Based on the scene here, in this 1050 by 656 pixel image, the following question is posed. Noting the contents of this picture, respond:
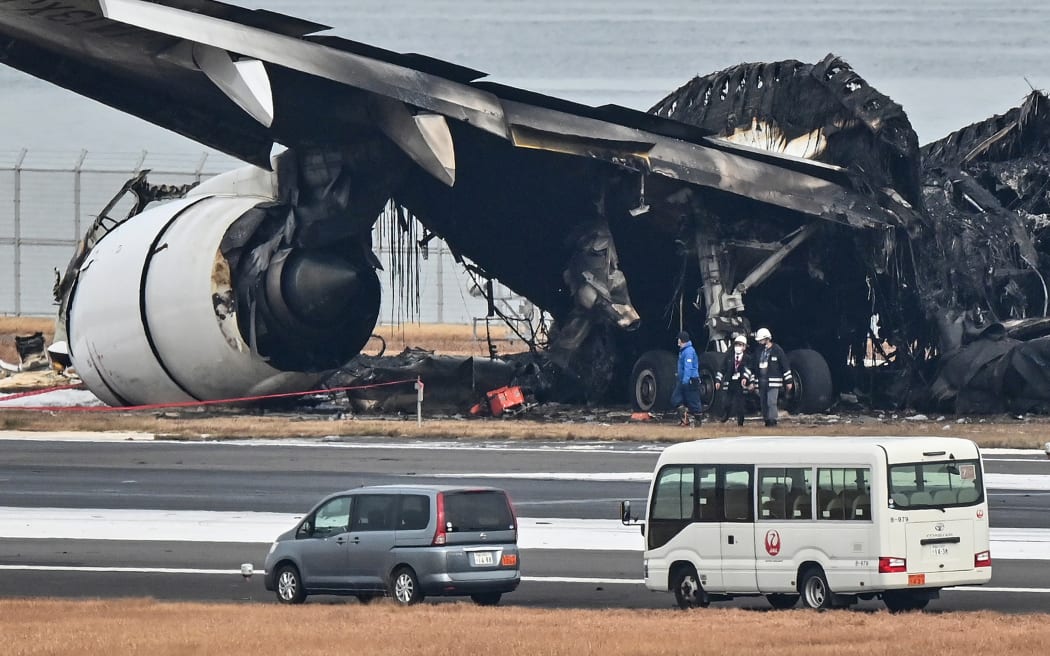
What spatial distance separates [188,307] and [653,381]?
12.0 meters

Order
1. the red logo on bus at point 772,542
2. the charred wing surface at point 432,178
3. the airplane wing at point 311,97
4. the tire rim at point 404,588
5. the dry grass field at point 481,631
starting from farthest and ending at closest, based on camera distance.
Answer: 1. the charred wing surface at point 432,178
2. the airplane wing at point 311,97
3. the tire rim at point 404,588
4. the red logo on bus at point 772,542
5. the dry grass field at point 481,631

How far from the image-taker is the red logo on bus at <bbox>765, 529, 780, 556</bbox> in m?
17.1

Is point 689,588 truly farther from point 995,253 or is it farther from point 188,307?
point 995,253

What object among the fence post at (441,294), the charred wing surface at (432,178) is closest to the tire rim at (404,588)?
the charred wing surface at (432,178)

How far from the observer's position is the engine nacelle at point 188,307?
128 ft

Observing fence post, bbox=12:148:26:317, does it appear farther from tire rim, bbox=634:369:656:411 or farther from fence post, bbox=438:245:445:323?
tire rim, bbox=634:369:656:411

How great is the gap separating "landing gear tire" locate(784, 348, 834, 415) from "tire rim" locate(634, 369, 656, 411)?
3438mm

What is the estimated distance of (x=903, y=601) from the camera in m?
16.8

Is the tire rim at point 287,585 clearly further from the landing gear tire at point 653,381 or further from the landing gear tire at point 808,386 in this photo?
the landing gear tire at point 808,386

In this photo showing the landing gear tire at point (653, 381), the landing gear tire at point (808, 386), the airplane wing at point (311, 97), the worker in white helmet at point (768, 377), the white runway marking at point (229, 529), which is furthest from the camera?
the landing gear tire at point (653, 381)

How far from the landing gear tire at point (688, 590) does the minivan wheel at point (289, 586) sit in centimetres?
426

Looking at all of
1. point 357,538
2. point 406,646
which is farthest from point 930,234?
point 406,646

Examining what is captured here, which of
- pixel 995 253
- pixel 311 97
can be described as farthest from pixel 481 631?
pixel 995 253

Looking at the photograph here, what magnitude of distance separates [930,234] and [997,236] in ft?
10.4
